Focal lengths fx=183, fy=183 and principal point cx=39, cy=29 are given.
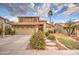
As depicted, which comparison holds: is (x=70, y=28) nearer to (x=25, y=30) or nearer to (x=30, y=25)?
(x=30, y=25)

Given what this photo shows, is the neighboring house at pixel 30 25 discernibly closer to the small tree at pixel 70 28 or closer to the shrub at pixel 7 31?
the shrub at pixel 7 31

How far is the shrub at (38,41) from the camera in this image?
3.47 meters

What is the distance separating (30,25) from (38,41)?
366 mm

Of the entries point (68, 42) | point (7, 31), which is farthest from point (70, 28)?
point (7, 31)

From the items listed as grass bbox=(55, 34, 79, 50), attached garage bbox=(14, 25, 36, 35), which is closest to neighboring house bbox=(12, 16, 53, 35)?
attached garage bbox=(14, 25, 36, 35)

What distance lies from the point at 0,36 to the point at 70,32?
1361 millimetres

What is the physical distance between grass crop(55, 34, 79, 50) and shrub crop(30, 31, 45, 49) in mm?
299

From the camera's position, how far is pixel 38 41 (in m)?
3.47

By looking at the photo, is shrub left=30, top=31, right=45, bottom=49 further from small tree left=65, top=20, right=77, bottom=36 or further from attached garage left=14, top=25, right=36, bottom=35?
small tree left=65, top=20, right=77, bottom=36

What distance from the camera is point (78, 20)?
344cm

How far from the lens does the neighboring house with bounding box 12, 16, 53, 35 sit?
11.7 feet

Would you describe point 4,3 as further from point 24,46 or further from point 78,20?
point 78,20

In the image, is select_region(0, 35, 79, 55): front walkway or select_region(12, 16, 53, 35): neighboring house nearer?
select_region(0, 35, 79, 55): front walkway
